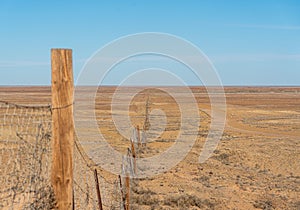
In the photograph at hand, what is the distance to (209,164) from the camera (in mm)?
11609

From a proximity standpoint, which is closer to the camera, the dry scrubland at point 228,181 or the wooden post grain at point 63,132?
the wooden post grain at point 63,132

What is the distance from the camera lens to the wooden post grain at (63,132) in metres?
2.92

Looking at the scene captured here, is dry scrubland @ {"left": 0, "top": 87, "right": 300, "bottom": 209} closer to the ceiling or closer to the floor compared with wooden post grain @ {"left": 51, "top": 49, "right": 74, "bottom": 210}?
closer to the floor

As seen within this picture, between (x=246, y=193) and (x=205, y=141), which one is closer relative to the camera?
(x=246, y=193)

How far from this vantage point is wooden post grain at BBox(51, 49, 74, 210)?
9.57 ft

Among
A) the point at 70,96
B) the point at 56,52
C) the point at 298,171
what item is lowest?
the point at 298,171

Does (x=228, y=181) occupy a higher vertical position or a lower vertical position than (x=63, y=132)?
lower

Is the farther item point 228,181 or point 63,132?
point 228,181

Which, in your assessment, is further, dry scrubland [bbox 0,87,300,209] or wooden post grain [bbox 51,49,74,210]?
dry scrubland [bbox 0,87,300,209]

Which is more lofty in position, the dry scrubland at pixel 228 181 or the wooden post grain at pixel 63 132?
the wooden post grain at pixel 63 132

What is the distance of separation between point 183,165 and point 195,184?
7.37 feet

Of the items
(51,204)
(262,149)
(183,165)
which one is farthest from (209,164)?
(51,204)

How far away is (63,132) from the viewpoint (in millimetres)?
2967

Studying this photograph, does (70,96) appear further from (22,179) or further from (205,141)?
(205,141)
